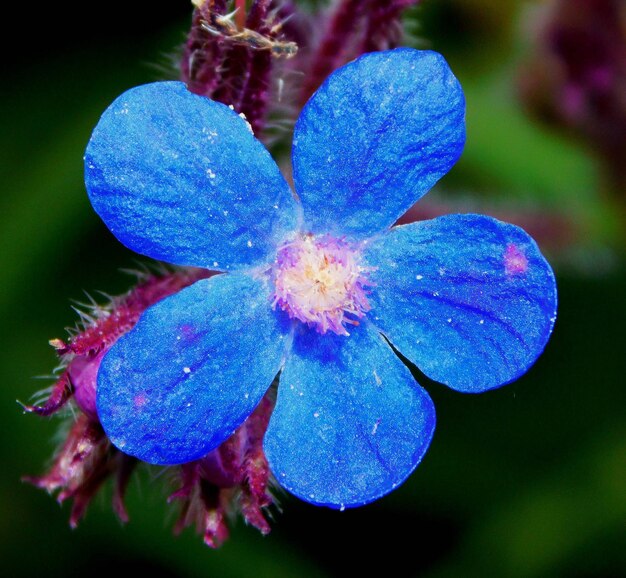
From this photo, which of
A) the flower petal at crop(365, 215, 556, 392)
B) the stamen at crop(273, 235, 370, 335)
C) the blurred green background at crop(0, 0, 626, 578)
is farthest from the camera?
the blurred green background at crop(0, 0, 626, 578)


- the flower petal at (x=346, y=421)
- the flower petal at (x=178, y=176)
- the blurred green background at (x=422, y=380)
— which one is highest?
the flower petal at (x=178, y=176)

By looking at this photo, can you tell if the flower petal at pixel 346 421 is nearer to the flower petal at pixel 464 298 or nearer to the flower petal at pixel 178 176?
the flower petal at pixel 464 298

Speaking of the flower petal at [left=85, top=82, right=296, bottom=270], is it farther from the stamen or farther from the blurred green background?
the blurred green background

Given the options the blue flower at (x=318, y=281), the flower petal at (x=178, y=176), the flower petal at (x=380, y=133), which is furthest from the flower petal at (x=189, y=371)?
the flower petal at (x=380, y=133)

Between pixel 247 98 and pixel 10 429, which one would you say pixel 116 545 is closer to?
pixel 10 429

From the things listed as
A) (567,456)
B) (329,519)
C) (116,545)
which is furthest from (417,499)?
(116,545)

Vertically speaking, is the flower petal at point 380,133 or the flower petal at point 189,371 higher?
the flower petal at point 380,133

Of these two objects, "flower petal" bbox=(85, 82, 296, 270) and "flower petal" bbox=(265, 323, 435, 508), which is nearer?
"flower petal" bbox=(85, 82, 296, 270)

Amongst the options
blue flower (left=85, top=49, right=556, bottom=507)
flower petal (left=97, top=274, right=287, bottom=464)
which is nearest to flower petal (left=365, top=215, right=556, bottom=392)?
blue flower (left=85, top=49, right=556, bottom=507)
